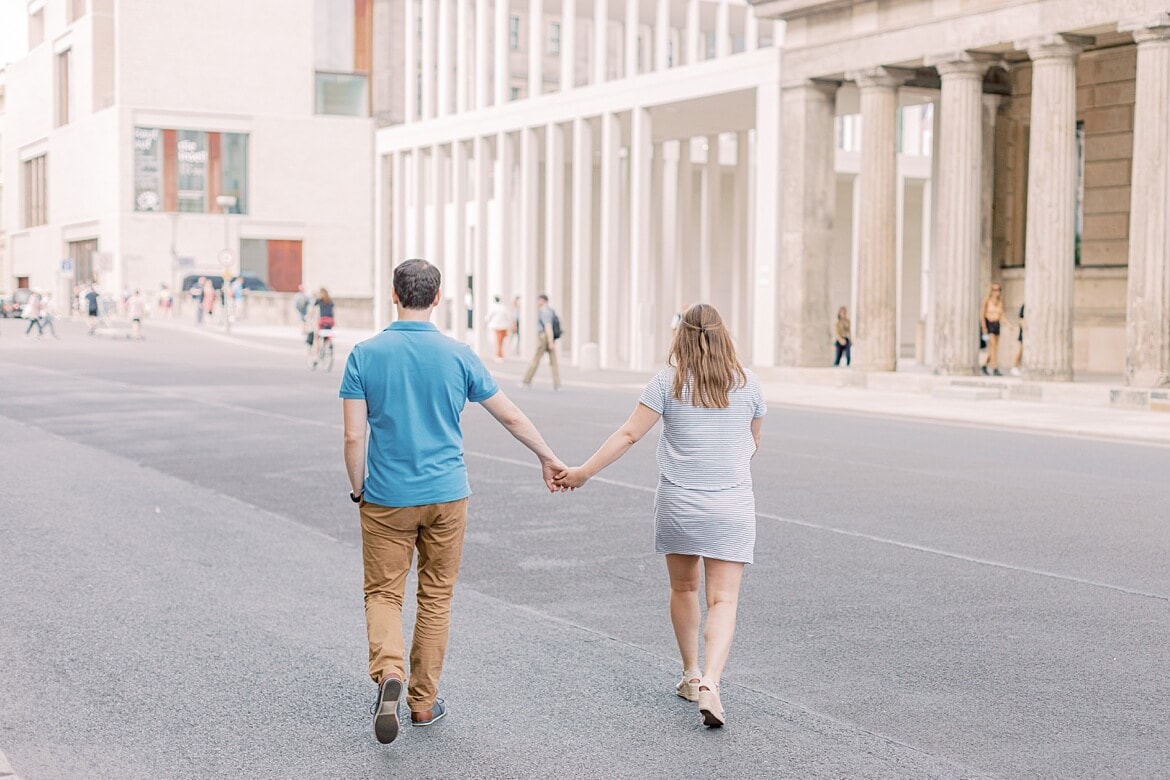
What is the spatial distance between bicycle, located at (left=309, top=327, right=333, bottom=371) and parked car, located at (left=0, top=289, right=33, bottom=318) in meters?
44.5

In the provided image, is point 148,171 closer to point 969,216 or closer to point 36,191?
point 36,191

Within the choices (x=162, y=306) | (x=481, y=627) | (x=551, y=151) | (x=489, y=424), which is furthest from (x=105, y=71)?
(x=481, y=627)

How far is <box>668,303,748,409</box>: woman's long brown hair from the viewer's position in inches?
246

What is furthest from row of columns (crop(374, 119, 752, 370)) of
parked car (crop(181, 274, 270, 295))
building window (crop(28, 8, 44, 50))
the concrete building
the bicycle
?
building window (crop(28, 8, 44, 50))

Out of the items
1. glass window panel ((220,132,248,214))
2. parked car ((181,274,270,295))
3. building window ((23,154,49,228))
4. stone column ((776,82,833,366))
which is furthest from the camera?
building window ((23,154,49,228))

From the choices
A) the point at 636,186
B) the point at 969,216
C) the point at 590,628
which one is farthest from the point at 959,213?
the point at 590,628

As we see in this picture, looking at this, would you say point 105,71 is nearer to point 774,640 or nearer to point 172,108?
point 172,108

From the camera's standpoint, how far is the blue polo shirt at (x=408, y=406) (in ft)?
19.4

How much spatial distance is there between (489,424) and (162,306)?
54993 mm

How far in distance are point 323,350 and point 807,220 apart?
11.8 meters

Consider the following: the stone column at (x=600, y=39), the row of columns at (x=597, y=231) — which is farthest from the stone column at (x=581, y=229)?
Result: the stone column at (x=600, y=39)

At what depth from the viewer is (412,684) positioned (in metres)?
6.04

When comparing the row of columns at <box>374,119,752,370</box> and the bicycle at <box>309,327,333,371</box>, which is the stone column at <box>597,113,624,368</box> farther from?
the bicycle at <box>309,327,333,371</box>

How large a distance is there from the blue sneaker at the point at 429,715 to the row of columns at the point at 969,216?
71.3 feet
